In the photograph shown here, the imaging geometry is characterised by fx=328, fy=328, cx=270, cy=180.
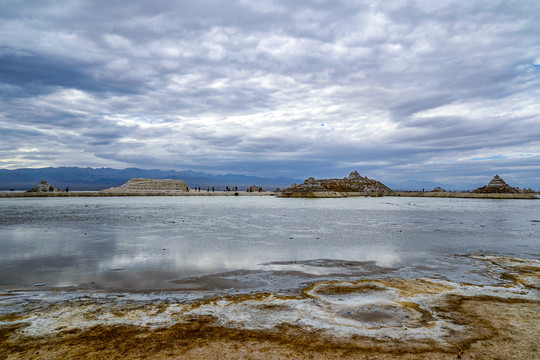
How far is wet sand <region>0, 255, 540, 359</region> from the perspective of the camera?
5562 millimetres

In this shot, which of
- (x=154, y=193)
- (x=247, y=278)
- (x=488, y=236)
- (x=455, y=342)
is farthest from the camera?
(x=154, y=193)

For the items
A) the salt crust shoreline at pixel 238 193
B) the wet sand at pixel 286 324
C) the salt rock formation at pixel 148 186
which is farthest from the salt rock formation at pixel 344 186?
the wet sand at pixel 286 324

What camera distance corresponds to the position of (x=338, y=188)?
118 m

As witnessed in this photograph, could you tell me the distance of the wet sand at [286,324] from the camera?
5.56 metres

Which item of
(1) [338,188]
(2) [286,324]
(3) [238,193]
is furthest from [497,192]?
(2) [286,324]

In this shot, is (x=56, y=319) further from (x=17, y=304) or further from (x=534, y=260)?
(x=534, y=260)

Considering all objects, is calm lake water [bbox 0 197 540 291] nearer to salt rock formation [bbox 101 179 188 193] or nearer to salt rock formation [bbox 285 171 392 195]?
salt rock formation [bbox 101 179 188 193]

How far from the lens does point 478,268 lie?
12344mm

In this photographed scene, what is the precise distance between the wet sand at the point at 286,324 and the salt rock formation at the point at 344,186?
309 feet

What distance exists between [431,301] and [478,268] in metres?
5.45

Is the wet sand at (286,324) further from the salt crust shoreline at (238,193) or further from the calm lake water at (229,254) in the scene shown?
the salt crust shoreline at (238,193)

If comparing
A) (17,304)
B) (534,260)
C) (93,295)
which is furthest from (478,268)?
(17,304)

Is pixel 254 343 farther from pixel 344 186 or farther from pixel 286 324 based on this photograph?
pixel 344 186

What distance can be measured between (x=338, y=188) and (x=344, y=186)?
13.2 feet
